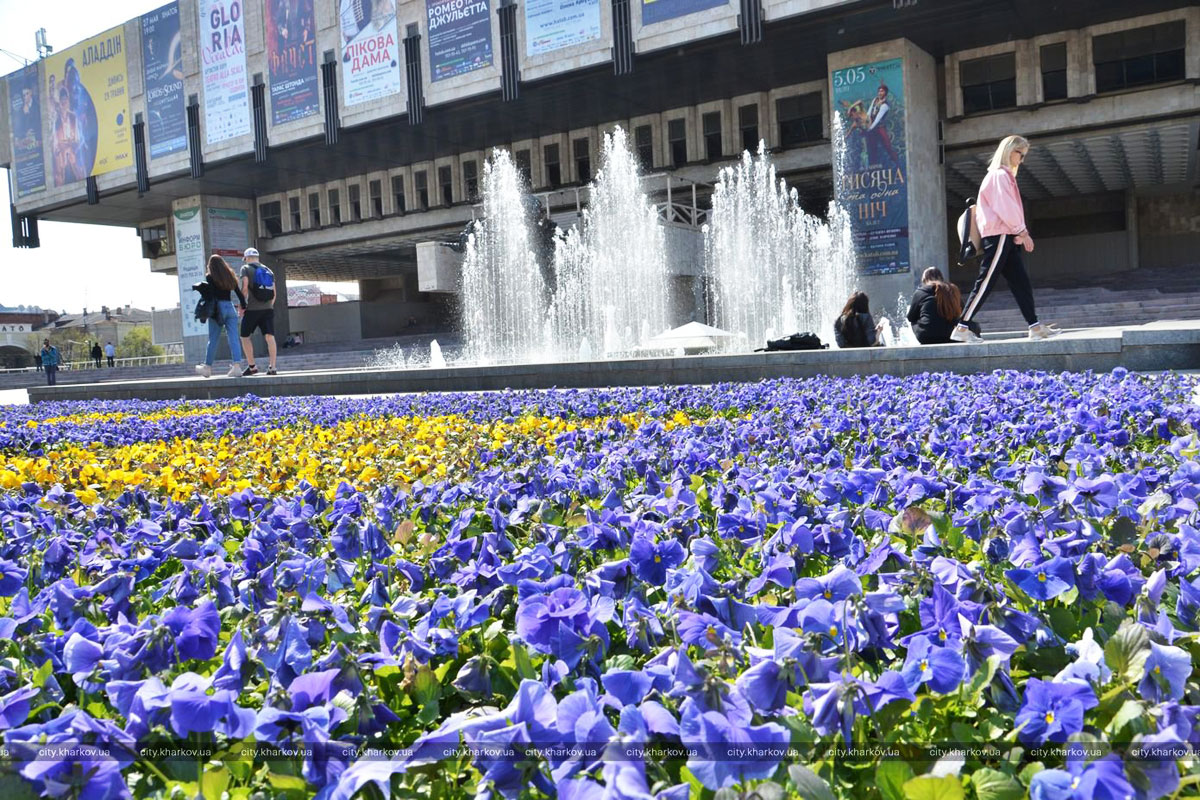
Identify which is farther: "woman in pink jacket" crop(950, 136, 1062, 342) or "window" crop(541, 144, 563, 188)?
"window" crop(541, 144, 563, 188)

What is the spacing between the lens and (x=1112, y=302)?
22656 millimetres

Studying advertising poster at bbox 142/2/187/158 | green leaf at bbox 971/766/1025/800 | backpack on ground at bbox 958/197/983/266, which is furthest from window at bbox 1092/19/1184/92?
advertising poster at bbox 142/2/187/158

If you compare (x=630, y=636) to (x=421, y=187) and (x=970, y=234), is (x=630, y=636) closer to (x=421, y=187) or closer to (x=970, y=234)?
(x=970, y=234)

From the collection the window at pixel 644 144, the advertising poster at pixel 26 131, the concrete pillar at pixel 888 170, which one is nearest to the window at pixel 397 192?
the window at pixel 644 144

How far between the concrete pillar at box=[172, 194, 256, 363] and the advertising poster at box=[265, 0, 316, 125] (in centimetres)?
853

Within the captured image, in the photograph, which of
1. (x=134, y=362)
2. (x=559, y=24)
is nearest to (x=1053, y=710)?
(x=559, y=24)

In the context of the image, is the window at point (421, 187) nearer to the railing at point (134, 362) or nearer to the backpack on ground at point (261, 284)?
the railing at point (134, 362)

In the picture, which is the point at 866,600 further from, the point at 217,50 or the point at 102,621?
the point at 217,50

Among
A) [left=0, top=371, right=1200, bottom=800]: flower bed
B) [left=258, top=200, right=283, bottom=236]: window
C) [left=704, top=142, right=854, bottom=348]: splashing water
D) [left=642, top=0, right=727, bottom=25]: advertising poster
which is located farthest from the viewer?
[left=258, top=200, right=283, bottom=236]: window

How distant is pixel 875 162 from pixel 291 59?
19864 millimetres

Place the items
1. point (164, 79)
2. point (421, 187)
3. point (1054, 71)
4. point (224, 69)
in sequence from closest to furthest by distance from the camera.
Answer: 1. point (1054, 71)
2. point (224, 69)
3. point (164, 79)
4. point (421, 187)

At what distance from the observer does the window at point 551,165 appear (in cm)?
3384

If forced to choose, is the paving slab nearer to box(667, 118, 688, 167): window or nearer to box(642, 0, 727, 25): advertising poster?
box(642, 0, 727, 25): advertising poster

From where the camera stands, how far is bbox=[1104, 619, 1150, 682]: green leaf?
3.78ft
